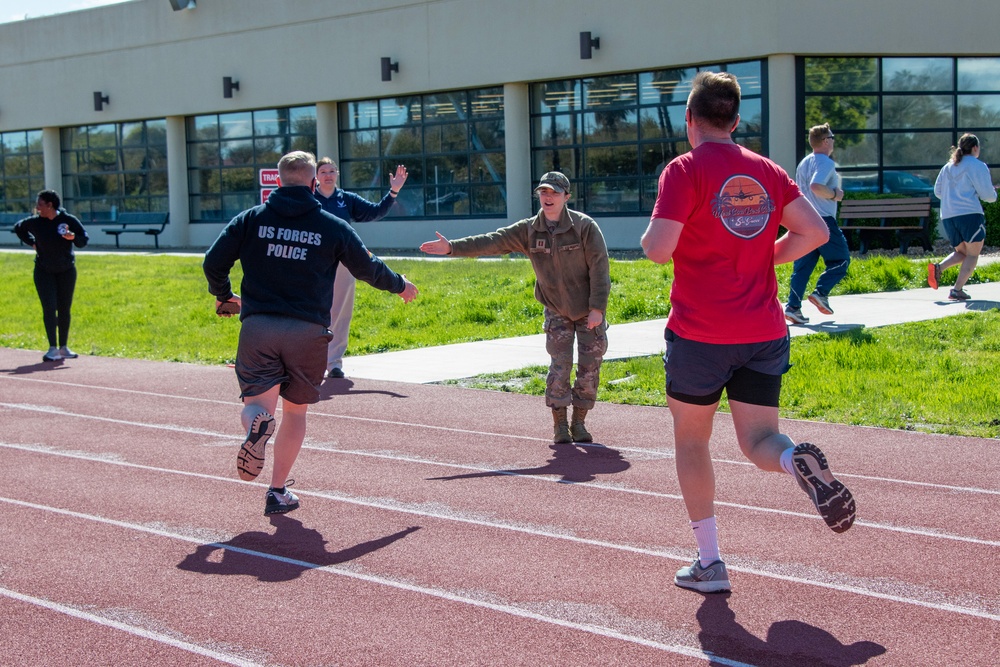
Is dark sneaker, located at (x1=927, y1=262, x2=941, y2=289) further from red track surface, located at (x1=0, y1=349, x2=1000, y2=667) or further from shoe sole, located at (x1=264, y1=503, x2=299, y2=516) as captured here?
shoe sole, located at (x1=264, y1=503, x2=299, y2=516)

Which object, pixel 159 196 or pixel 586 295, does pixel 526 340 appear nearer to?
pixel 586 295

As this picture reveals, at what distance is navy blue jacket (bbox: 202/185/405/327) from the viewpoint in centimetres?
631

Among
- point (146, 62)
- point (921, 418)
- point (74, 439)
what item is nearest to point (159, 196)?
point (146, 62)

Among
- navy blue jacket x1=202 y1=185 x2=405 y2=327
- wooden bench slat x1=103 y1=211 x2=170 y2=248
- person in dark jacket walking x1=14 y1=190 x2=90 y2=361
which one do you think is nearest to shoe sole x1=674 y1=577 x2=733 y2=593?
navy blue jacket x1=202 y1=185 x2=405 y2=327

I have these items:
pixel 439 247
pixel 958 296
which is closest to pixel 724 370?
pixel 439 247

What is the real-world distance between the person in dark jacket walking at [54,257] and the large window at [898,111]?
15.1m

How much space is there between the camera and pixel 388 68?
29281 millimetres

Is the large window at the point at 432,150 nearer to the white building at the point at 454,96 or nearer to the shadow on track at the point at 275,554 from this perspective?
the white building at the point at 454,96

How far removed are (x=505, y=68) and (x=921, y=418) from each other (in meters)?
20.0

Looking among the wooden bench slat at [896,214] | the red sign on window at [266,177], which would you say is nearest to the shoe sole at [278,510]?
the red sign on window at [266,177]

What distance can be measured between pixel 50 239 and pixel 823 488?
11.5m

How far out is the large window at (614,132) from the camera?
84.0 ft

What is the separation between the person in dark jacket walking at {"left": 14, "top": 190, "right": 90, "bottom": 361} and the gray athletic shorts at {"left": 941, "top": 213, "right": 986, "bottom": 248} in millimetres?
10343

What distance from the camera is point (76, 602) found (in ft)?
16.8
